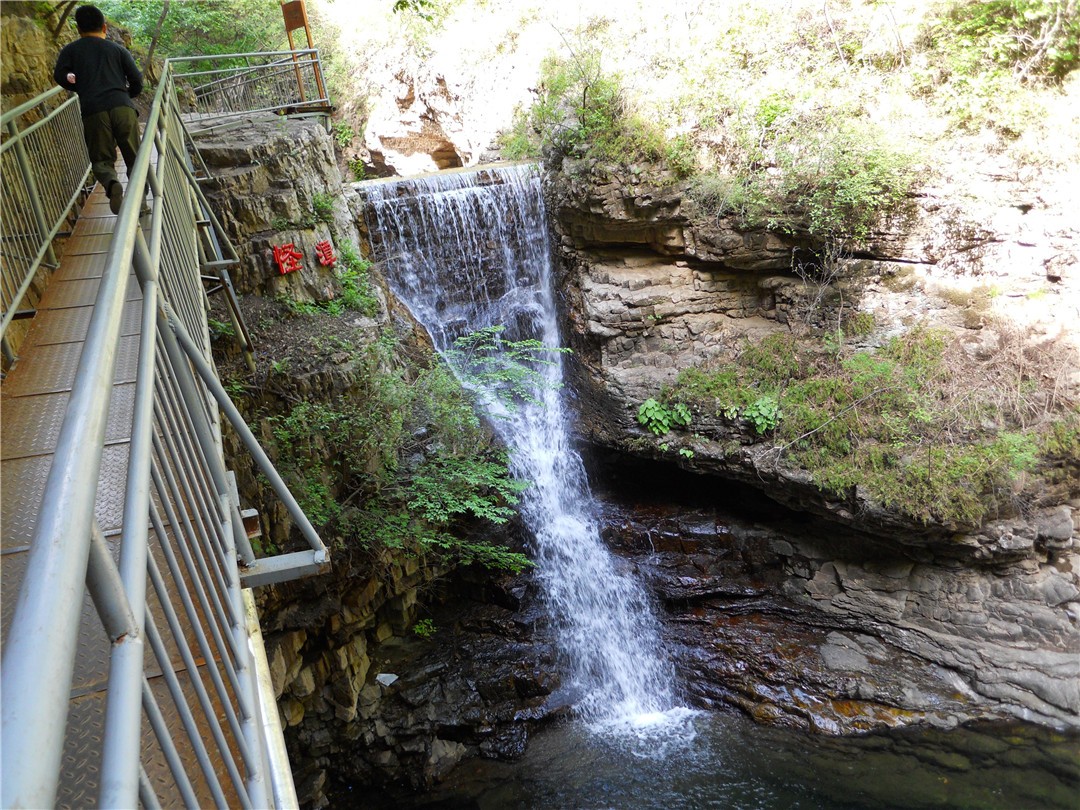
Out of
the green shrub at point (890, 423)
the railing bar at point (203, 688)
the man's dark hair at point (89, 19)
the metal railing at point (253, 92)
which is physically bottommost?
the green shrub at point (890, 423)

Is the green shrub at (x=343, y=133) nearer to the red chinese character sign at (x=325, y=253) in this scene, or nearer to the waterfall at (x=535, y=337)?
the waterfall at (x=535, y=337)

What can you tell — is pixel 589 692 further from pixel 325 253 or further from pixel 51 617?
pixel 51 617

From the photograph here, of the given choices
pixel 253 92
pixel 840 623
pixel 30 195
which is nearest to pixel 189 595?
pixel 30 195

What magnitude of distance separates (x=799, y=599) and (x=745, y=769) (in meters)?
2.35

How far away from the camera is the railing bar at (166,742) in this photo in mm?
1082

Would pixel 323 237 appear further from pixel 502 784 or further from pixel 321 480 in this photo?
pixel 502 784

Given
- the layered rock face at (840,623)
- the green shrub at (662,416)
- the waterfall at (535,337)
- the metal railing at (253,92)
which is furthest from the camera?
the metal railing at (253,92)

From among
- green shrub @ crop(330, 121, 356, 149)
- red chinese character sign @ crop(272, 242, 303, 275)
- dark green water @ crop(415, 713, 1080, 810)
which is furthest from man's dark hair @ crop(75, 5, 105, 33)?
green shrub @ crop(330, 121, 356, 149)

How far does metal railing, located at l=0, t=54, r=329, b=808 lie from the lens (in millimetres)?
782

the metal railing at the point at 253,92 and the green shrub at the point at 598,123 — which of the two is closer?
the green shrub at the point at 598,123

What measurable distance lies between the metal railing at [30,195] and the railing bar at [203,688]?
2496 millimetres

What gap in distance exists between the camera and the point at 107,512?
230cm

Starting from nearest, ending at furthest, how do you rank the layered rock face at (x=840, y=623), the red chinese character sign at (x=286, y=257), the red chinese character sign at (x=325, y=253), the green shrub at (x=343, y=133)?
the layered rock face at (x=840, y=623) < the red chinese character sign at (x=286, y=257) < the red chinese character sign at (x=325, y=253) < the green shrub at (x=343, y=133)

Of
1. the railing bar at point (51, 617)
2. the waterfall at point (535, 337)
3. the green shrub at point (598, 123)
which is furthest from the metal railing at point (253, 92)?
the railing bar at point (51, 617)
